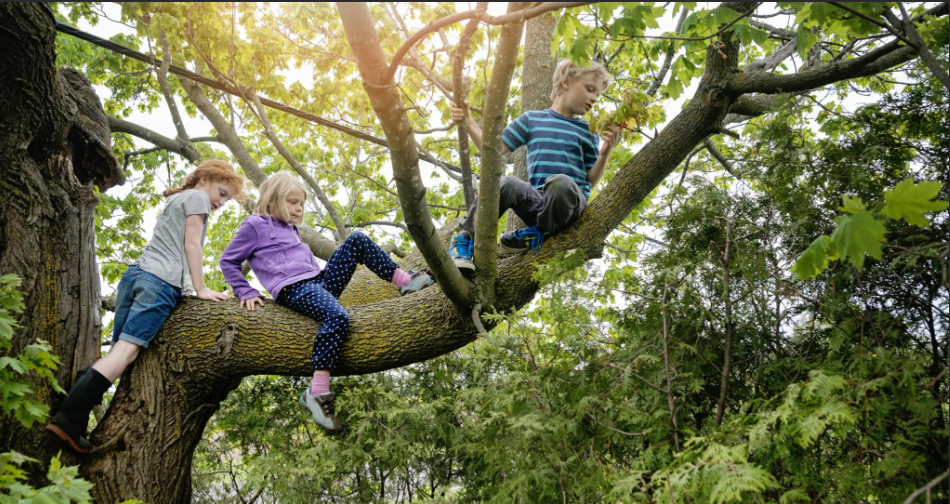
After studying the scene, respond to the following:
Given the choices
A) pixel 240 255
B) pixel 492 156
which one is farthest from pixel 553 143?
pixel 240 255

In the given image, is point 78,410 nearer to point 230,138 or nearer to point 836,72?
point 230,138

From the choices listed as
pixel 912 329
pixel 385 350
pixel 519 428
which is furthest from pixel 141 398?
pixel 912 329

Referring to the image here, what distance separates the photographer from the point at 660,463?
7.18 ft

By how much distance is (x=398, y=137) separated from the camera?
2105mm

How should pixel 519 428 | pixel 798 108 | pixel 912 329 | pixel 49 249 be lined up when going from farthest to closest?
pixel 49 249 → pixel 798 108 → pixel 519 428 → pixel 912 329

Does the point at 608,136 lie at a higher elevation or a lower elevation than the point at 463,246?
higher

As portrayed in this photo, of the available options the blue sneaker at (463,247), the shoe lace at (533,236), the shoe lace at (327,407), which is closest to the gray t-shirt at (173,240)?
the shoe lace at (327,407)

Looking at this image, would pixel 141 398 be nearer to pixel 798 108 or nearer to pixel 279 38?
pixel 279 38

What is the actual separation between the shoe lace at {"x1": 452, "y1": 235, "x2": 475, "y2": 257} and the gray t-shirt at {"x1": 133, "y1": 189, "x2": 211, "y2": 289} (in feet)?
5.14

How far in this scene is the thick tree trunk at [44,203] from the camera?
300 cm

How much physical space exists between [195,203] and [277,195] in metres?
0.48

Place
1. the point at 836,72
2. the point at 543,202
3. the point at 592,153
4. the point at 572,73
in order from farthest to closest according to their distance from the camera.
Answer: the point at 592,153, the point at 572,73, the point at 543,202, the point at 836,72

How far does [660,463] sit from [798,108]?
1802 mm

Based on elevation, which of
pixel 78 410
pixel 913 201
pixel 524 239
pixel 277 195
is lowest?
pixel 78 410
